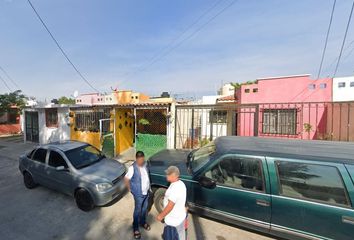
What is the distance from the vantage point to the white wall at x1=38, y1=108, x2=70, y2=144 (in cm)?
970

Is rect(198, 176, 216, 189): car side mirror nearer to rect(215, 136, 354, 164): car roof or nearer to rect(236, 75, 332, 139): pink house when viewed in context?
rect(215, 136, 354, 164): car roof

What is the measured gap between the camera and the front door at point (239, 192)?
108 inches

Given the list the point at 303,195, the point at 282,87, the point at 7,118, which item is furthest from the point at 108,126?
the point at 7,118

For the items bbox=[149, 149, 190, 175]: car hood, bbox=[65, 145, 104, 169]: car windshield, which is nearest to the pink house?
bbox=[149, 149, 190, 175]: car hood

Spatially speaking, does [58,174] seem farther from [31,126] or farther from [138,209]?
[31,126]

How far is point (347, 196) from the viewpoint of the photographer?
7.59 feet

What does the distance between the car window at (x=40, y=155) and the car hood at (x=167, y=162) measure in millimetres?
3012

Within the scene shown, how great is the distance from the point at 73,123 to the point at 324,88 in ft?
41.6

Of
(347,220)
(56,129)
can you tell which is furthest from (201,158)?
(56,129)

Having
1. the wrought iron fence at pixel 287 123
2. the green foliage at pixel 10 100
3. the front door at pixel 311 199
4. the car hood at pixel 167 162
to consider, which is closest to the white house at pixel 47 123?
the green foliage at pixel 10 100

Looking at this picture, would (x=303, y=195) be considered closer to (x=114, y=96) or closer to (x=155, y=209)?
(x=155, y=209)

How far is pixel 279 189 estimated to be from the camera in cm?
264

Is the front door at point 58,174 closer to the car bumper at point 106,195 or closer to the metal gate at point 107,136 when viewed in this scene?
the car bumper at point 106,195

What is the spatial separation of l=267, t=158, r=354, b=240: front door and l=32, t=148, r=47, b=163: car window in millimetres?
5483
